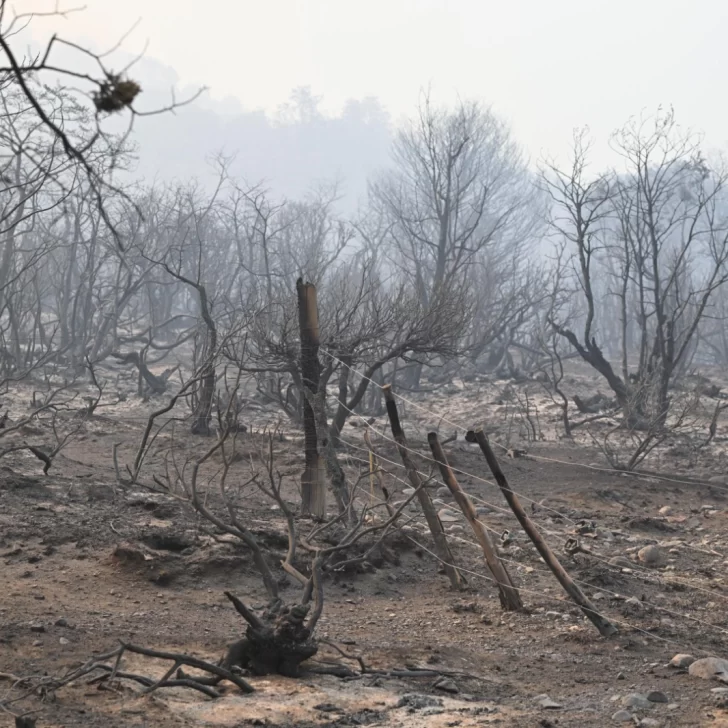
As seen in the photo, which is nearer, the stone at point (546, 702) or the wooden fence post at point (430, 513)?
the stone at point (546, 702)

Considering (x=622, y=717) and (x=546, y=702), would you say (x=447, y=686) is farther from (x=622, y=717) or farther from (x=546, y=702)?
(x=622, y=717)

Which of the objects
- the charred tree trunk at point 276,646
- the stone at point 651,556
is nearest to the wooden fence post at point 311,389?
the stone at point 651,556

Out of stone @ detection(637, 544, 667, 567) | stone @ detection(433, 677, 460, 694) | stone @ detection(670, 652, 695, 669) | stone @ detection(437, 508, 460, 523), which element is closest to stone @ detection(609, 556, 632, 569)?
stone @ detection(637, 544, 667, 567)

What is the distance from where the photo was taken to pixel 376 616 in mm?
6113

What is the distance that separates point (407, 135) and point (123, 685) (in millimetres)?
36565

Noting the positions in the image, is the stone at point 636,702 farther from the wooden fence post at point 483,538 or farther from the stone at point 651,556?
the stone at point 651,556

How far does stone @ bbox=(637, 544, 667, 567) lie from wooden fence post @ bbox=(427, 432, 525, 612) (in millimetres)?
2029

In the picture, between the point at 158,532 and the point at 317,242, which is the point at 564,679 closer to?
the point at 158,532

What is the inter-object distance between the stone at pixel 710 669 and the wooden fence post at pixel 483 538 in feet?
4.80

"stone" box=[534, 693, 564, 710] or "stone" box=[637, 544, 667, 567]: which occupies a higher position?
"stone" box=[637, 544, 667, 567]

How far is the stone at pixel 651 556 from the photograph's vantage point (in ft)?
25.1

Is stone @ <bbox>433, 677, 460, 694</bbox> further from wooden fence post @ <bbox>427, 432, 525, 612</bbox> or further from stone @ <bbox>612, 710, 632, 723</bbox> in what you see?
wooden fence post @ <bbox>427, 432, 525, 612</bbox>

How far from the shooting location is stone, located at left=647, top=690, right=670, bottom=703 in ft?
14.2

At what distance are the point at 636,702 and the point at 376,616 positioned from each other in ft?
7.29
